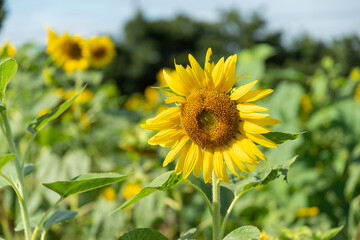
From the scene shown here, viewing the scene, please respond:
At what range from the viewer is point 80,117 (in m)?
2.43

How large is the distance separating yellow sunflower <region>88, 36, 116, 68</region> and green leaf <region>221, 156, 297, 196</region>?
1.94 m

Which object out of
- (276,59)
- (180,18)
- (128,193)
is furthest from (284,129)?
(180,18)

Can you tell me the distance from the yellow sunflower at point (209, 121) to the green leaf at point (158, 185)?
0.02m

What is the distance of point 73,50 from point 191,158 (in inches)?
71.4

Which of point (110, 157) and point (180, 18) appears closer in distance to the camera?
point (110, 157)

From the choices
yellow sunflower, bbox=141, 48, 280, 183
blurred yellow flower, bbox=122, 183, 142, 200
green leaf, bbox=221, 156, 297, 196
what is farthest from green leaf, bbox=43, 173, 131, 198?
blurred yellow flower, bbox=122, 183, 142, 200

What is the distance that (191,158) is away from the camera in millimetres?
732

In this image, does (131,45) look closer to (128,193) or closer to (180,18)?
(180,18)

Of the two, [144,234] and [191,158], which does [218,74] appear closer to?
[191,158]

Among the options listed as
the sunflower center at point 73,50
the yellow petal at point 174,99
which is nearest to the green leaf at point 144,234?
the yellow petal at point 174,99

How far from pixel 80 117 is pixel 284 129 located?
1143 millimetres

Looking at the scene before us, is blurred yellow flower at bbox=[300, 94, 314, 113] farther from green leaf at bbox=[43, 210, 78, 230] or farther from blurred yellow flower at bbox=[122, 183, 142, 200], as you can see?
green leaf at bbox=[43, 210, 78, 230]

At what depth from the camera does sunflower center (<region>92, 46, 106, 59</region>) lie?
2580 mm

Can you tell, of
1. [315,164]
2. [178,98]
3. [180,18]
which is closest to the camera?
[178,98]
